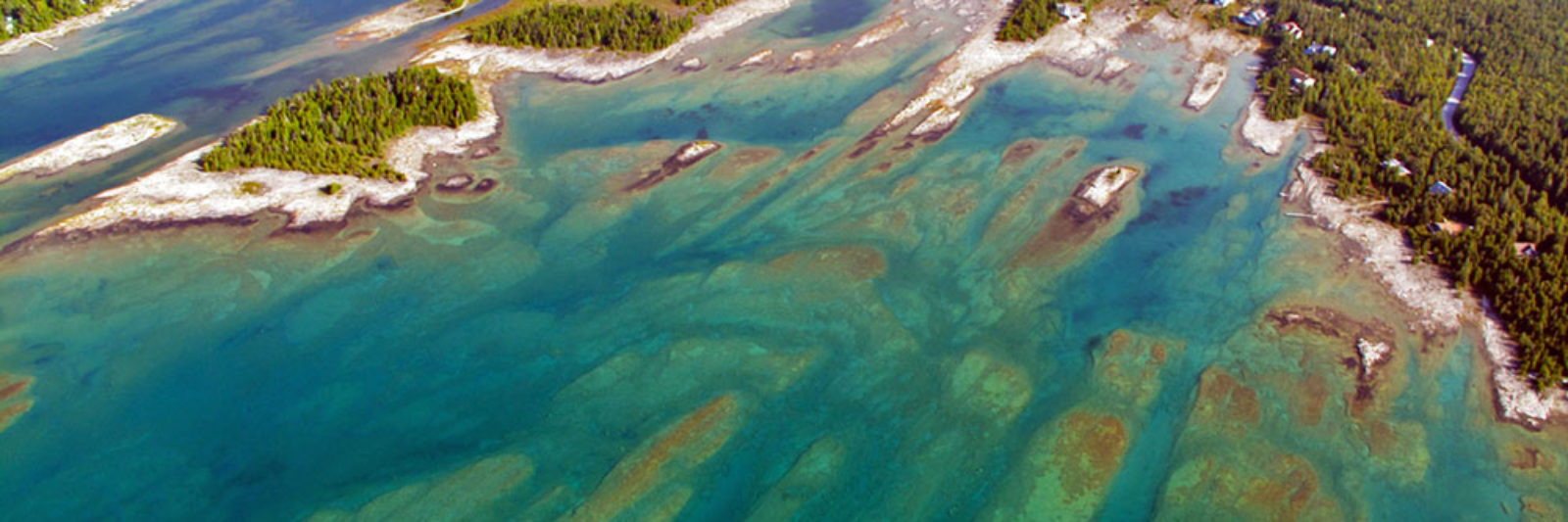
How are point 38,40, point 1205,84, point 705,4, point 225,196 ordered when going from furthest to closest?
point 705,4 → point 38,40 → point 1205,84 → point 225,196

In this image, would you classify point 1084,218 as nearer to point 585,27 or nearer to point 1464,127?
point 1464,127

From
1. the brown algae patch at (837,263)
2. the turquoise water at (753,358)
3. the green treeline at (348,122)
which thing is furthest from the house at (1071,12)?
the green treeline at (348,122)

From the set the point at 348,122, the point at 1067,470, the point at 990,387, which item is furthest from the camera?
the point at 348,122

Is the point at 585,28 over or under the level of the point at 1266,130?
over

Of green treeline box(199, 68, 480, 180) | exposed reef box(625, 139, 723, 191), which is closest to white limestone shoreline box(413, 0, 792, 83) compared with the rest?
green treeline box(199, 68, 480, 180)

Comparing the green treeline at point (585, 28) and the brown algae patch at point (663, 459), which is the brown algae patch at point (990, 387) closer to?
the brown algae patch at point (663, 459)

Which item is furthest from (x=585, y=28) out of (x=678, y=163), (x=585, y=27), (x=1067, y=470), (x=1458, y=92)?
(x=1458, y=92)

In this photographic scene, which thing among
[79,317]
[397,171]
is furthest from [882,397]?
[79,317]
